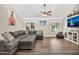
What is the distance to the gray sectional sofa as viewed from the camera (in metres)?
3.13

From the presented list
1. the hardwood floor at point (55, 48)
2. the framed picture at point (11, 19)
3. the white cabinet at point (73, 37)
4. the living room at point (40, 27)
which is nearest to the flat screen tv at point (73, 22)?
the living room at point (40, 27)

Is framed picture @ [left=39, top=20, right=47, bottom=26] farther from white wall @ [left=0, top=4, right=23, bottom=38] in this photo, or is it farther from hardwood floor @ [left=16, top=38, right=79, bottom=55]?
white wall @ [left=0, top=4, right=23, bottom=38]

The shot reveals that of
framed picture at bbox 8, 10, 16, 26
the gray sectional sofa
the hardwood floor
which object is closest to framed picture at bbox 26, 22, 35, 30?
the gray sectional sofa

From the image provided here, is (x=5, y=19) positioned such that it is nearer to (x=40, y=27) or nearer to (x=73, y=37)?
(x=40, y=27)

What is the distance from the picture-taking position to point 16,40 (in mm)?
3619

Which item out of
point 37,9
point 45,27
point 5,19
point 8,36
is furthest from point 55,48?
point 5,19

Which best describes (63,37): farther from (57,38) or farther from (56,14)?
(56,14)

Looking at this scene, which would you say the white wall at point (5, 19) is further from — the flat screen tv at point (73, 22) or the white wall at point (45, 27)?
the flat screen tv at point (73, 22)

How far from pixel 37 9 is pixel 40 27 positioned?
0.52 metres

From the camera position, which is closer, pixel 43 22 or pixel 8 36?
pixel 8 36

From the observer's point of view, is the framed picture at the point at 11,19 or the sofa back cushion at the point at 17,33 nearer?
the framed picture at the point at 11,19

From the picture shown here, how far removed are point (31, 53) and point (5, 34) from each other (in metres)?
0.85

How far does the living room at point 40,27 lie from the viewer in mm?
3131
